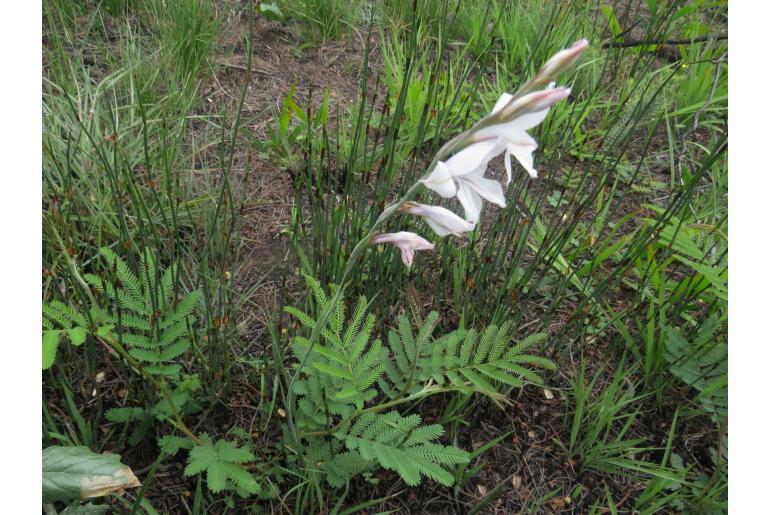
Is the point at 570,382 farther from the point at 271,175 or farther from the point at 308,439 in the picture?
the point at 271,175

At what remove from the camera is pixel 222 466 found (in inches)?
49.8

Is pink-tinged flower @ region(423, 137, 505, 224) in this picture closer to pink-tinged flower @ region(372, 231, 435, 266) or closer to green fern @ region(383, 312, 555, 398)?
pink-tinged flower @ region(372, 231, 435, 266)

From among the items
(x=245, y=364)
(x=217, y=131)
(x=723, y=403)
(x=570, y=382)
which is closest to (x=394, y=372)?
(x=245, y=364)

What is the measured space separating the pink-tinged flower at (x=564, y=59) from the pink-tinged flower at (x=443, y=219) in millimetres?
266

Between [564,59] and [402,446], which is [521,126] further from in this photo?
[402,446]

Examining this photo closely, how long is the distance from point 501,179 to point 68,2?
2370 millimetres

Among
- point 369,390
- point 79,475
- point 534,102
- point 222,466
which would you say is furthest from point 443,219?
point 79,475

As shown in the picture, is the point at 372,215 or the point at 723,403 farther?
the point at 372,215

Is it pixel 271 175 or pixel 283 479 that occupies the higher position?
pixel 271 175

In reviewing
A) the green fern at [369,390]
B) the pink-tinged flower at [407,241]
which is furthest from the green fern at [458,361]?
the pink-tinged flower at [407,241]

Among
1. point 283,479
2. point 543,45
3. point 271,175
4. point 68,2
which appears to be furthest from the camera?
point 543,45

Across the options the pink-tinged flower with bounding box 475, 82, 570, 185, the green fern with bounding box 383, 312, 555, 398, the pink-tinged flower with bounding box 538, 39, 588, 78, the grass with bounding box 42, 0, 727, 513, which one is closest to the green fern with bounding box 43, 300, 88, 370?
the grass with bounding box 42, 0, 727, 513

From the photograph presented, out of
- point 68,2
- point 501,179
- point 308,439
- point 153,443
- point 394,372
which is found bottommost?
point 153,443

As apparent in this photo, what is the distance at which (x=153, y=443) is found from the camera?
1534 millimetres
